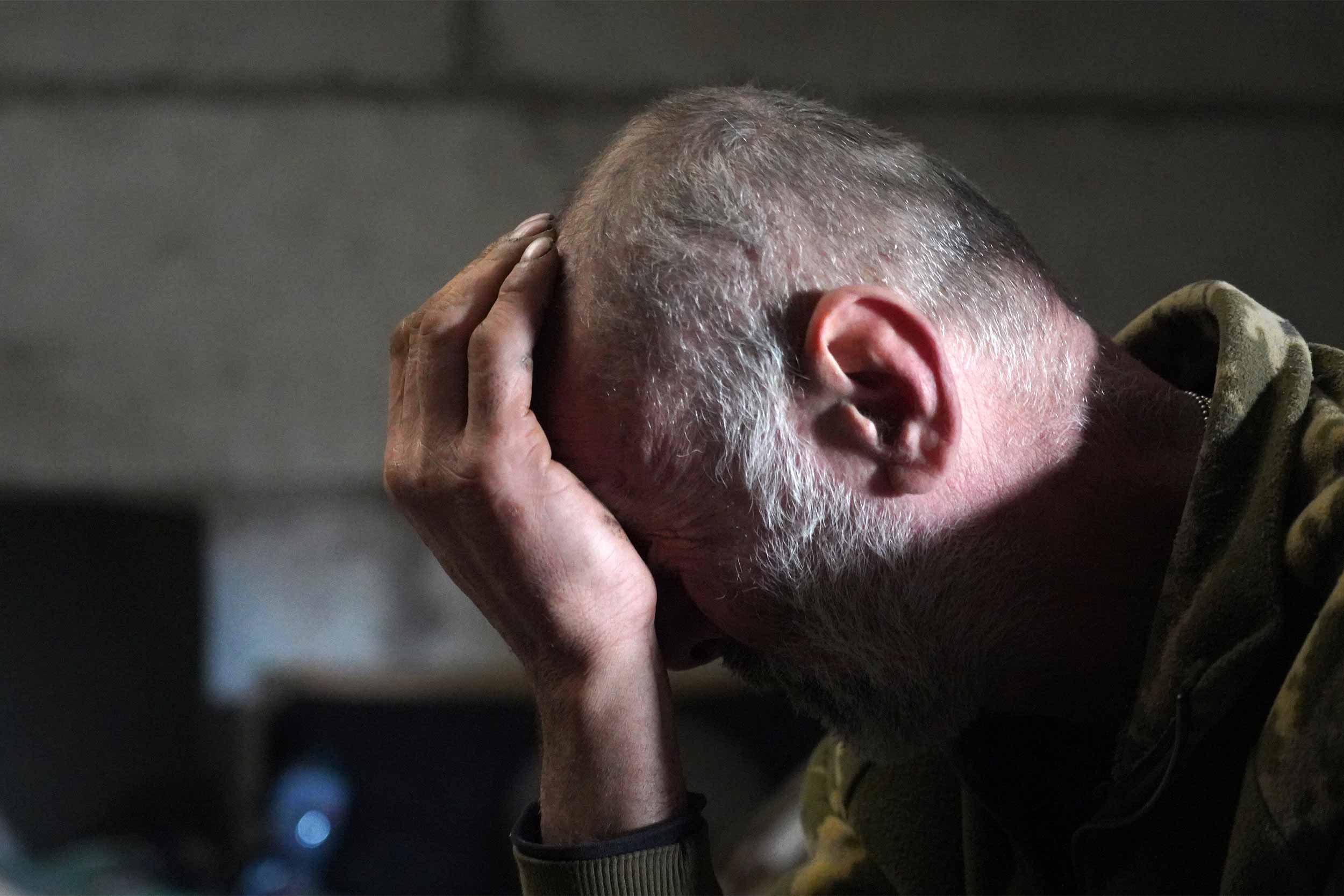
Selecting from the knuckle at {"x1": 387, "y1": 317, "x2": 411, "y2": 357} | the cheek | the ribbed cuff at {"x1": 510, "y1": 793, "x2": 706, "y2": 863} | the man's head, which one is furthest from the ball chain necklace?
the knuckle at {"x1": 387, "y1": 317, "x2": 411, "y2": 357}

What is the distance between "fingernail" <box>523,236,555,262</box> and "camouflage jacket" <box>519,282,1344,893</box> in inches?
18.2

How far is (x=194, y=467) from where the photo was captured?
8.45ft

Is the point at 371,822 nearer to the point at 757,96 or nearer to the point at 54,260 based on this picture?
the point at 54,260

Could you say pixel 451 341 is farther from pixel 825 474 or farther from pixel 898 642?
pixel 898 642

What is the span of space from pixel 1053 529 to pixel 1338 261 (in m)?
2.12

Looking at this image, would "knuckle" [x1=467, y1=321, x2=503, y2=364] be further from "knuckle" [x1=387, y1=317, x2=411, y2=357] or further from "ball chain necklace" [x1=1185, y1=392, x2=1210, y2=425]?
"ball chain necklace" [x1=1185, y1=392, x2=1210, y2=425]

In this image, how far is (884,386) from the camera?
85 cm

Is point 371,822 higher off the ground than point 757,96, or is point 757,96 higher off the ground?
point 757,96

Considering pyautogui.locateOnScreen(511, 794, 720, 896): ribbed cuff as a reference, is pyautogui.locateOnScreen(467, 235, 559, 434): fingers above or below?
above

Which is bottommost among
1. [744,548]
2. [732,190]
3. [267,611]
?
[267,611]

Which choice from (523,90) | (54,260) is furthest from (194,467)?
(523,90)

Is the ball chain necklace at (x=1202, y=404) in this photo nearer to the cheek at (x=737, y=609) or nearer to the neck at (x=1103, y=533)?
the neck at (x=1103, y=533)

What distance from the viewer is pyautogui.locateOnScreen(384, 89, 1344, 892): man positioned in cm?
84

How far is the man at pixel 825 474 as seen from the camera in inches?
33.0
